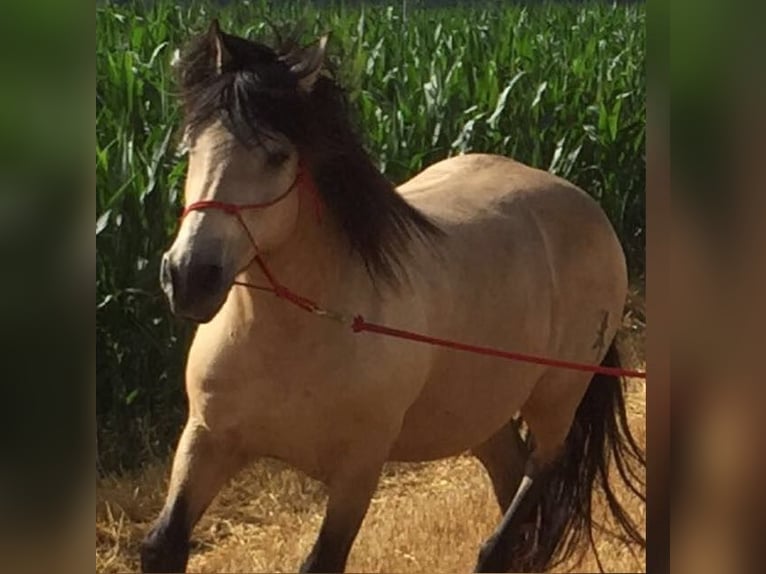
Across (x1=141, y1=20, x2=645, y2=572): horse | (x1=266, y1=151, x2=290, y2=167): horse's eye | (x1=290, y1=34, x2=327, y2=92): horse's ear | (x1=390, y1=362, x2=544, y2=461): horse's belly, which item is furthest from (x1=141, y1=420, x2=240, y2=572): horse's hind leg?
(x1=290, y1=34, x2=327, y2=92): horse's ear

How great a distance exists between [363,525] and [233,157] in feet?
1.83

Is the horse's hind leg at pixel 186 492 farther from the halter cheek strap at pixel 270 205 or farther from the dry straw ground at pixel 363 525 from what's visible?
the halter cheek strap at pixel 270 205

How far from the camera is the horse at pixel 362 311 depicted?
1.68 m

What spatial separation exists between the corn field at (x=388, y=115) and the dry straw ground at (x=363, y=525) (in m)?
0.08

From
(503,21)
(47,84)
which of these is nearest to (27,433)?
(47,84)

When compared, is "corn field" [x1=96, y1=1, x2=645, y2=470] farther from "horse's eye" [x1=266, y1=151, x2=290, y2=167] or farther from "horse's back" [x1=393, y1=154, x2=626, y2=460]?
"horse's eye" [x1=266, y1=151, x2=290, y2=167]

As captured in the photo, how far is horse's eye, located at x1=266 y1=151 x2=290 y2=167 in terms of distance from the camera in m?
1.69

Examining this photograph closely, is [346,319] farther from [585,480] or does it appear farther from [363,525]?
[585,480]

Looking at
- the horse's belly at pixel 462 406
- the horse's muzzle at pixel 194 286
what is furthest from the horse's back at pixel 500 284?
the horse's muzzle at pixel 194 286

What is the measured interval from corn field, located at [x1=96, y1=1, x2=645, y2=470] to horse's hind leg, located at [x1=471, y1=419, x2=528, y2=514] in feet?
1.02

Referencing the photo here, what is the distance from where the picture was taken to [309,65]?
5.65 ft

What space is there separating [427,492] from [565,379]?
0.26m

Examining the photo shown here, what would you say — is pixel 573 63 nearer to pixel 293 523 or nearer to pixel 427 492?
pixel 427 492

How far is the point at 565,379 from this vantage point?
6.53 feet
